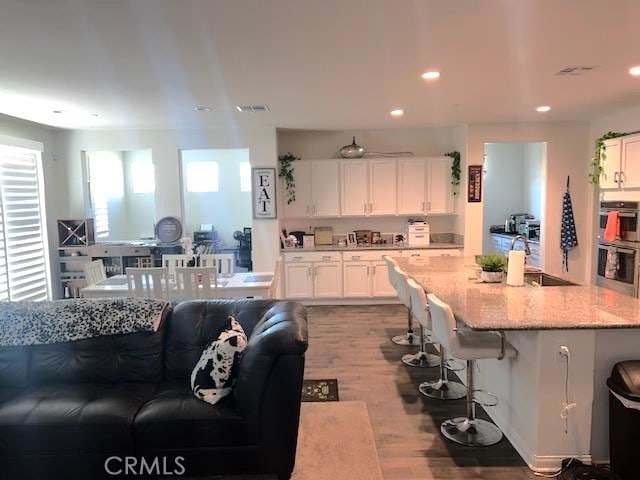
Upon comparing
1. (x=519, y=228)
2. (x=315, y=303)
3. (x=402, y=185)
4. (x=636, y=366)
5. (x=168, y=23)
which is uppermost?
(x=168, y=23)

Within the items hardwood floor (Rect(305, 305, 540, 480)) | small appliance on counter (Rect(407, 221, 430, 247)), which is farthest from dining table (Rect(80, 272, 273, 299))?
small appliance on counter (Rect(407, 221, 430, 247))

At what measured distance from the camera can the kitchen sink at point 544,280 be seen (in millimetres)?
3747

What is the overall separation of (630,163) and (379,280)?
3.29m

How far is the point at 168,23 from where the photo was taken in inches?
98.0

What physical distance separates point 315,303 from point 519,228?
11.6 feet

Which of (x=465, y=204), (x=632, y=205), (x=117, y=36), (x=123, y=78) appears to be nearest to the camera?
(x=117, y=36)

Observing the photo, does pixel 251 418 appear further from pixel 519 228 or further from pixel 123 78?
pixel 519 228

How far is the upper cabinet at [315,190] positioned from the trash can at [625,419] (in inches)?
182

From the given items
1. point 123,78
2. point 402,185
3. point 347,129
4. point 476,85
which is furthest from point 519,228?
point 123,78

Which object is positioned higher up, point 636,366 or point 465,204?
point 465,204

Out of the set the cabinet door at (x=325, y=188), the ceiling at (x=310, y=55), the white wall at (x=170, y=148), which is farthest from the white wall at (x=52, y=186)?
the cabinet door at (x=325, y=188)

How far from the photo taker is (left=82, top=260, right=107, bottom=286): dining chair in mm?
4738

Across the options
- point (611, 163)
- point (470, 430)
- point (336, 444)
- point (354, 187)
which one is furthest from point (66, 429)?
point (611, 163)

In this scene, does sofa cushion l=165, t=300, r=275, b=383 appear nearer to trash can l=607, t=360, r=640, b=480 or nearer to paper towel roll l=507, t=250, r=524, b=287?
paper towel roll l=507, t=250, r=524, b=287
